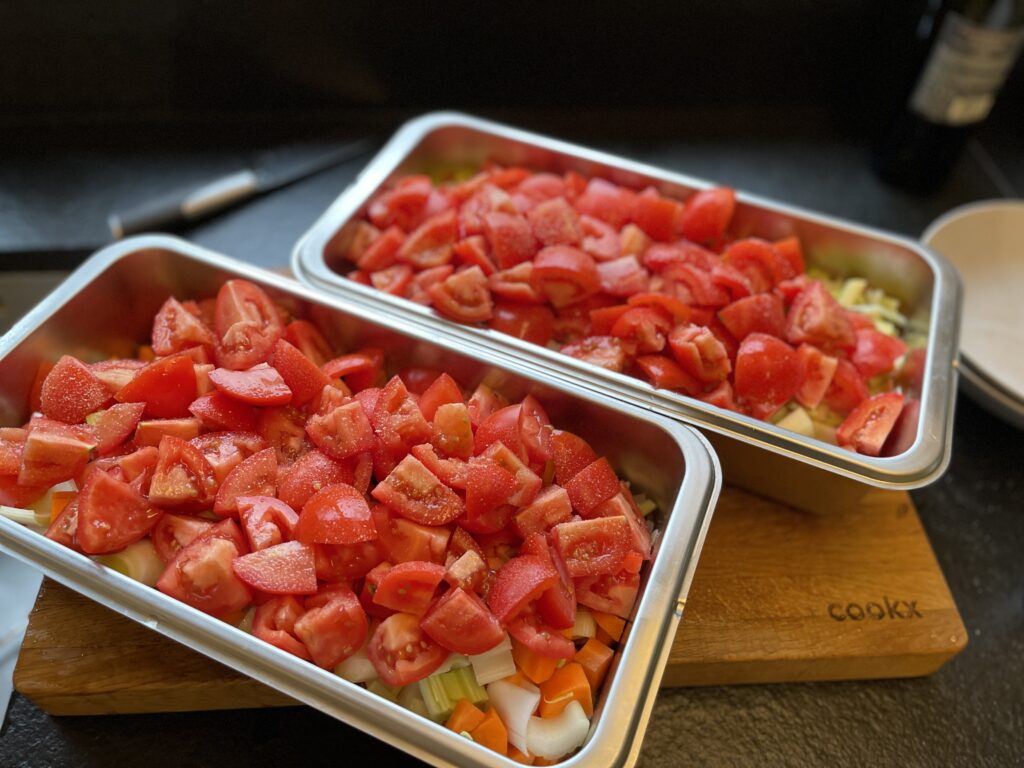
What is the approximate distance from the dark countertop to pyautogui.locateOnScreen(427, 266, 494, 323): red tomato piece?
532mm

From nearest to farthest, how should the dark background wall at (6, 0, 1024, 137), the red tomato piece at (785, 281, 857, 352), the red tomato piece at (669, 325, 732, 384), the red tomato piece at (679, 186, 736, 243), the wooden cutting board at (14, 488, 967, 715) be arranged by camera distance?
the wooden cutting board at (14, 488, 967, 715) < the red tomato piece at (669, 325, 732, 384) < the red tomato piece at (785, 281, 857, 352) < the red tomato piece at (679, 186, 736, 243) < the dark background wall at (6, 0, 1024, 137)

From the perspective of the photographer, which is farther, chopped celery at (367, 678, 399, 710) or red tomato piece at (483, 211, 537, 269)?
red tomato piece at (483, 211, 537, 269)

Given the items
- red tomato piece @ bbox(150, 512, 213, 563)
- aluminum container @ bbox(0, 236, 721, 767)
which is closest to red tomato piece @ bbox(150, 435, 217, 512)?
red tomato piece @ bbox(150, 512, 213, 563)

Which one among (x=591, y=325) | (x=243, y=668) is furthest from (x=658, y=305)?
(x=243, y=668)

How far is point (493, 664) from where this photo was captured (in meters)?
1.10

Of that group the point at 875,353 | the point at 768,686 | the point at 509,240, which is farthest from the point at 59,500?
the point at 875,353

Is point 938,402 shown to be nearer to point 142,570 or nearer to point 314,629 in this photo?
point 314,629

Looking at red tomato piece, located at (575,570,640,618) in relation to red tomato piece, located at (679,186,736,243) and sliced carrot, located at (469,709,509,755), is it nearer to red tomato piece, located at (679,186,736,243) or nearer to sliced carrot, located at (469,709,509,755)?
sliced carrot, located at (469,709,509,755)

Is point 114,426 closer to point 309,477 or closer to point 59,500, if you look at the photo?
point 59,500

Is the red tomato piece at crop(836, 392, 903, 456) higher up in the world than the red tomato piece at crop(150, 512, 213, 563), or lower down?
higher up

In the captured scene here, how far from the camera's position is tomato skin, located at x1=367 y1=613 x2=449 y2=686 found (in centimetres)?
105

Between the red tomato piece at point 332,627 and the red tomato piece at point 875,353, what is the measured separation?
1010 mm

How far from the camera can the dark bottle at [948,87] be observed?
171 cm

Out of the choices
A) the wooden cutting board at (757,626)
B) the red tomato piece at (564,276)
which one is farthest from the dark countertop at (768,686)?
the red tomato piece at (564,276)
